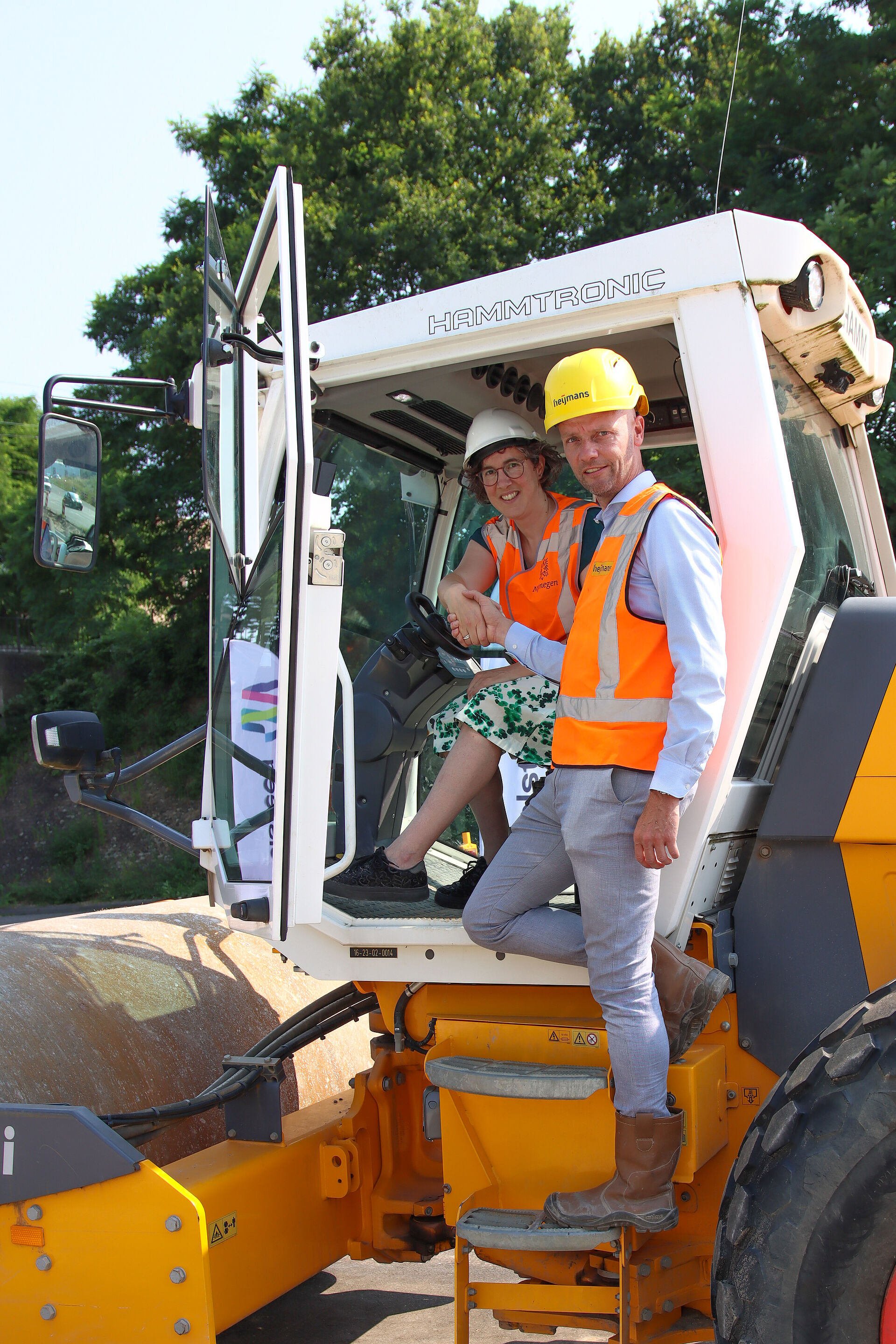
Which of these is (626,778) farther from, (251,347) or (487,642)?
(251,347)

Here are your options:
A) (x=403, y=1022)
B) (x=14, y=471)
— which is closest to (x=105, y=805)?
(x=403, y=1022)

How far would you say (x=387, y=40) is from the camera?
58.5ft

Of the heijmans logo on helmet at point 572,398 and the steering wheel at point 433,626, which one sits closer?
the heijmans logo on helmet at point 572,398

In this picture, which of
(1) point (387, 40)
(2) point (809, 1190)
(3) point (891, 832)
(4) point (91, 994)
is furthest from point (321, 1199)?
(1) point (387, 40)

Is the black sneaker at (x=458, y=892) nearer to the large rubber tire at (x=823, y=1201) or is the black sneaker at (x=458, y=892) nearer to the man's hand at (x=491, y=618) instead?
the man's hand at (x=491, y=618)

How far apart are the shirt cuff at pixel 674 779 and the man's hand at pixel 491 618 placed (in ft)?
2.38

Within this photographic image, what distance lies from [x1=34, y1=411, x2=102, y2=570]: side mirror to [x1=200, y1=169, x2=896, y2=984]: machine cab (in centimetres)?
32

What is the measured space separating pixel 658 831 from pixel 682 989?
391 mm

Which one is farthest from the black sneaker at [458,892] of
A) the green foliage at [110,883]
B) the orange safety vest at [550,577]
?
the green foliage at [110,883]

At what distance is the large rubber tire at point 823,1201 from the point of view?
1.99 meters

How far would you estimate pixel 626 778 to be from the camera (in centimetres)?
241

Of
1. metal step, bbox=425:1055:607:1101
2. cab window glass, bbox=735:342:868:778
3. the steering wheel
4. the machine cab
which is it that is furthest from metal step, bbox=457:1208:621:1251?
the steering wheel

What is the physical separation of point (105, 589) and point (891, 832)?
1647 centimetres

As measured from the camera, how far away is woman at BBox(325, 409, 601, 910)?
2998 mm
